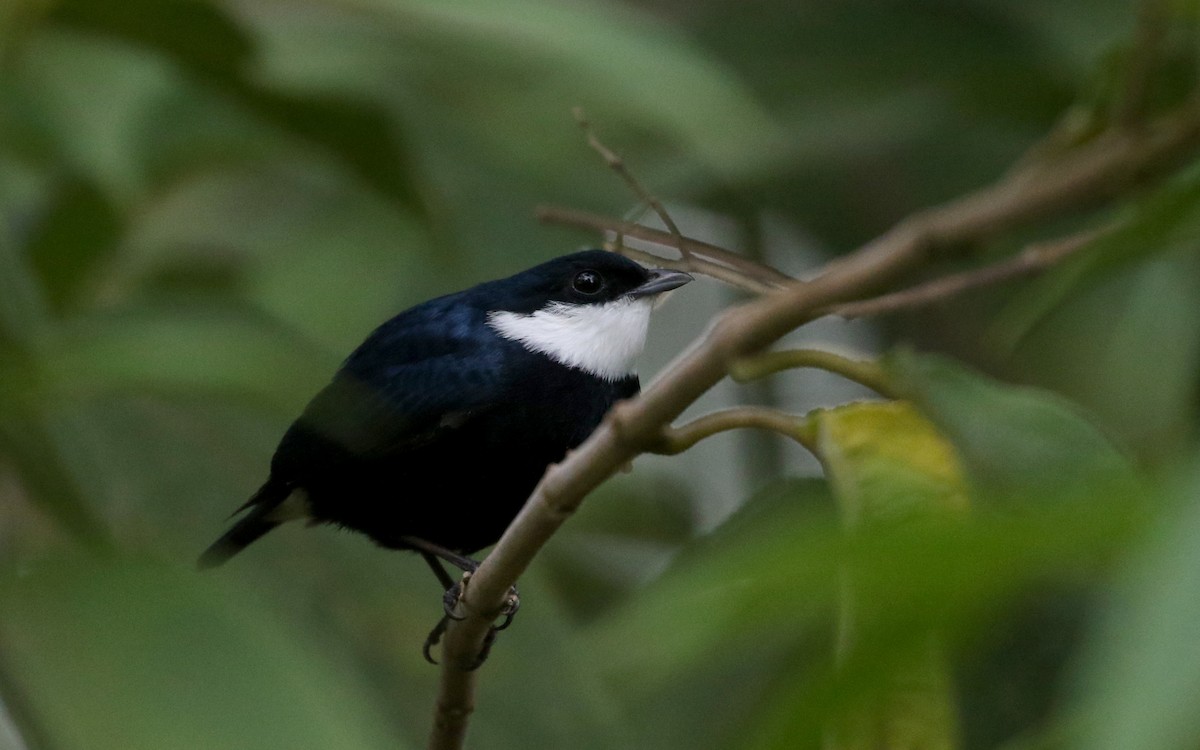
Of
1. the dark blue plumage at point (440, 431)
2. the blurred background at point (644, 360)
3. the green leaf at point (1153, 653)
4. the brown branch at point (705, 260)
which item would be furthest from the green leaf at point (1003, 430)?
the dark blue plumage at point (440, 431)

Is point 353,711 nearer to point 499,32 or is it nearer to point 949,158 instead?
point 499,32

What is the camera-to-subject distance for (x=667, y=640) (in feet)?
2.25

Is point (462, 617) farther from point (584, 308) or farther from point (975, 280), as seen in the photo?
point (584, 308)

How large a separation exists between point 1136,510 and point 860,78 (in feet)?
8.59

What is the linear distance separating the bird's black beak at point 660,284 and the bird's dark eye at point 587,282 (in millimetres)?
60

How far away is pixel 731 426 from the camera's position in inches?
42.5

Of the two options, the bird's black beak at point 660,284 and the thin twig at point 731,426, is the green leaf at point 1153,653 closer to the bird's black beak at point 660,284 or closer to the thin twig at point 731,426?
the thin twig at point 731,426

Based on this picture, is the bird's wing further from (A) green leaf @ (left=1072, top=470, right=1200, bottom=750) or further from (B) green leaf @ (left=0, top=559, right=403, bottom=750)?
(A) green leaf @ (left=1072, top=470, right=1200, bottom=750)

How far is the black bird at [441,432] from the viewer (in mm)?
2271

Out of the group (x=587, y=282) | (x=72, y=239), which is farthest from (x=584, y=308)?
(x=72, y=239)

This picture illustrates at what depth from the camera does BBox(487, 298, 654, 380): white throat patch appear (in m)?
2.43

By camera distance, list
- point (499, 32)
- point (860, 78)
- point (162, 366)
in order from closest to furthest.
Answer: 1. point (162, 366)
2. point (499, 32)
3. point (860, 78)

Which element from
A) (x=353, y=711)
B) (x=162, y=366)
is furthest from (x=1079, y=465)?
(x=162, y=366)

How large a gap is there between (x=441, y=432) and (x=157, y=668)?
137cm
